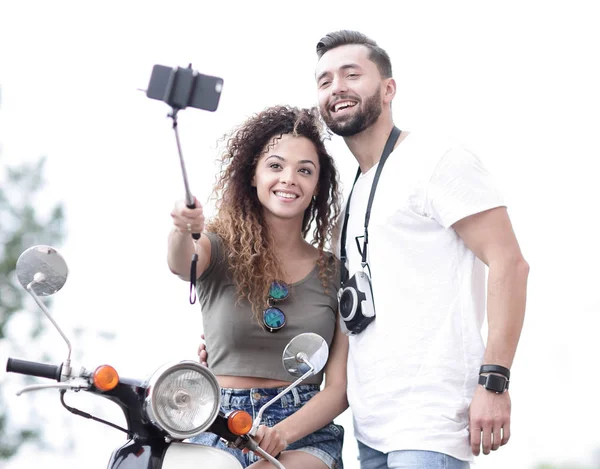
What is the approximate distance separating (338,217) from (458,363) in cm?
67

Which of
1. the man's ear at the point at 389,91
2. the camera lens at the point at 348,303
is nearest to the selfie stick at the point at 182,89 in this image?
the camera lens at the point at 348,303

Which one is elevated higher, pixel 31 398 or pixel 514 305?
pixel 514 305

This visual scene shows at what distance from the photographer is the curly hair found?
2010 millimetres

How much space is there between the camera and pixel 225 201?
2221mm

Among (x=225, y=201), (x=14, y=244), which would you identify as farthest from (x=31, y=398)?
(x=225, y=201)

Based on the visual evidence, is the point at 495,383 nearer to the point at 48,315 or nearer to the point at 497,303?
the point at 497,303

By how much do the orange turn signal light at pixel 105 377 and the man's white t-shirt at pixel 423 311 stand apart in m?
0.68

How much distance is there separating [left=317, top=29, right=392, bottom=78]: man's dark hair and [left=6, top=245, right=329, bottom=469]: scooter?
1.17 m

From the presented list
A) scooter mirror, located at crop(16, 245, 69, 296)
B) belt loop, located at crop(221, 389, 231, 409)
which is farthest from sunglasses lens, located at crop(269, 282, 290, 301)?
scooter mirror, located at crop(16, 245, 69, 296)

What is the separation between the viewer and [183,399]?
4.41ft

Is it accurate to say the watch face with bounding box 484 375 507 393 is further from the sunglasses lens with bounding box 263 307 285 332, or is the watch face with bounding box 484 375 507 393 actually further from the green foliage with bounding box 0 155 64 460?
the green foliage with bounding box 0 155 64 460

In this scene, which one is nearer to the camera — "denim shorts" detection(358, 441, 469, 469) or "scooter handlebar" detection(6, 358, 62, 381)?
"scooter handlebar" detection(6, 358, 62, 381)

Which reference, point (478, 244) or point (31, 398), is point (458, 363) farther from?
point (31, 398)

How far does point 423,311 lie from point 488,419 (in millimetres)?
277
